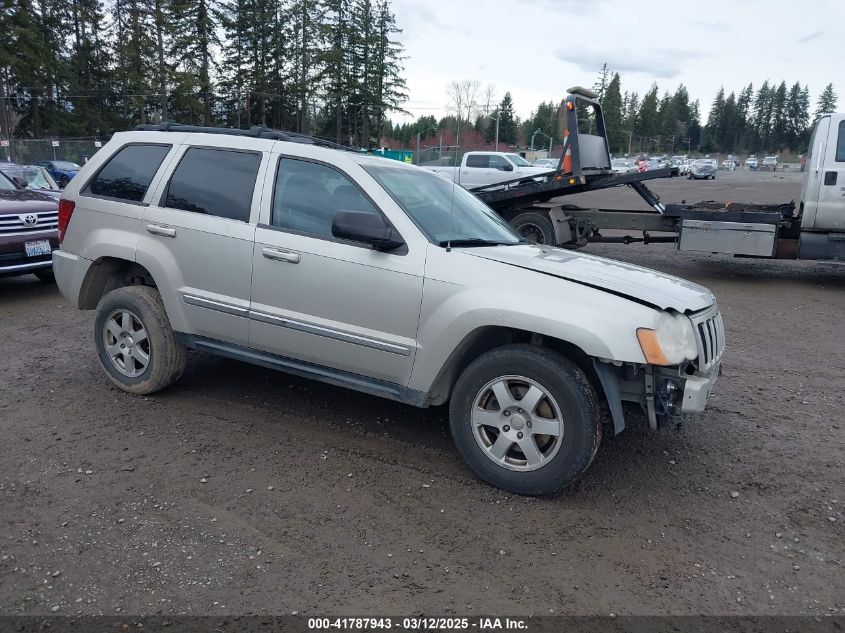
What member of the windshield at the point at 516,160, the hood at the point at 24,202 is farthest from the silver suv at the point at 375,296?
the windshield at the point at 516,160

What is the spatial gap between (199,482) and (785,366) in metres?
5.30

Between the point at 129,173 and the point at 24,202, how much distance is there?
177 inches

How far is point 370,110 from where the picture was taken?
182 ft

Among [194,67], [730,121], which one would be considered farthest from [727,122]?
[194,67]

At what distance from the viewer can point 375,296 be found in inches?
153

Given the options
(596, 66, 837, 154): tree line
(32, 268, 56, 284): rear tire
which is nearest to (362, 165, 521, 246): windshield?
(32, 268, 56, 284): rear tire

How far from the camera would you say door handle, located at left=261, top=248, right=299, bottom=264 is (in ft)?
13.5

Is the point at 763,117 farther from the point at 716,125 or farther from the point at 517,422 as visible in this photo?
the point at 517,422

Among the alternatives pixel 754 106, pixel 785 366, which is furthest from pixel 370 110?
pixel 754 106

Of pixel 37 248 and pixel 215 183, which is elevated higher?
pixel 215 183

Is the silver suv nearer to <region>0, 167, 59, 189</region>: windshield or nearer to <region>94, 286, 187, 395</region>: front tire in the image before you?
<region>94, 286, 187, 395</region>: front tire

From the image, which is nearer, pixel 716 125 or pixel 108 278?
pixel 108 278

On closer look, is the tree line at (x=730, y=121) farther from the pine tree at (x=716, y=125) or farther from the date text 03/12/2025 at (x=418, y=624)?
the date text 03/12/2025 at (x=418, y=624)

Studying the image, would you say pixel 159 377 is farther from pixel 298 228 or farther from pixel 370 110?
pixel 370 110
